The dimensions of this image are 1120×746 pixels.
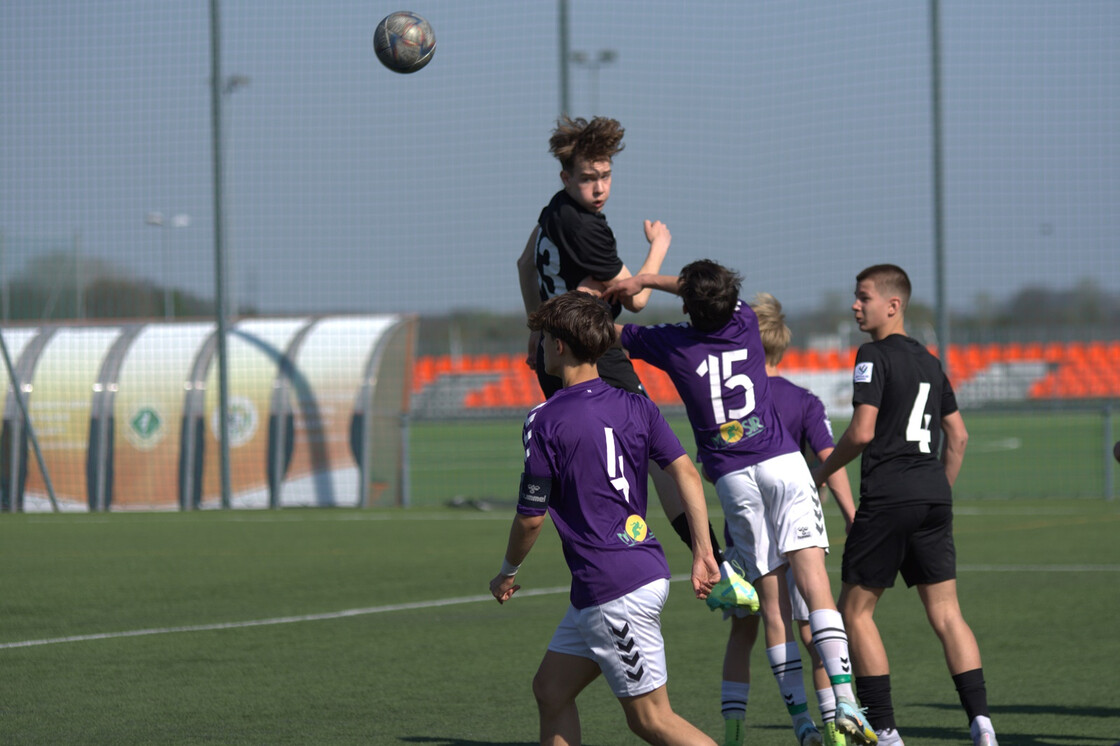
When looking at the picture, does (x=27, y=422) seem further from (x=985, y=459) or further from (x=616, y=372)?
(x=985, y=459)

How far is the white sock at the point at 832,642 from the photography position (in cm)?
540

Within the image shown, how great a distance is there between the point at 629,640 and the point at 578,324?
3.34 ft

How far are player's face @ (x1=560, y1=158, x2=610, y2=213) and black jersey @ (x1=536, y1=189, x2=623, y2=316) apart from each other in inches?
1.7

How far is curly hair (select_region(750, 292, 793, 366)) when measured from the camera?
6.62 metres

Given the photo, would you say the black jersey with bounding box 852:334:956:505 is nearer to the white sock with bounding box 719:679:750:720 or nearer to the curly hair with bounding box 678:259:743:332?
the curly hair with bounding box 678:259:743:332

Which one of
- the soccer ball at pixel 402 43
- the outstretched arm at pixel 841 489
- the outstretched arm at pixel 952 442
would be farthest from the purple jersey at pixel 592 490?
the soccer ball at pixel 402 43

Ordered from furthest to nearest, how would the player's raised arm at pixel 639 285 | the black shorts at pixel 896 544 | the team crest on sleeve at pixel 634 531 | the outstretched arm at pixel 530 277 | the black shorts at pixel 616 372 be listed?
the outstretched arm at pixel 530 277
the black shorts at pixel 616 372
the player's raised arm at pixel 639 285
the black shorts at pixel 896 544
the team crest on sleeve at pixel 634 531

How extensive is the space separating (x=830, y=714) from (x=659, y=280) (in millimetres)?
1949

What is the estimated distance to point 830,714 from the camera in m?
5.53

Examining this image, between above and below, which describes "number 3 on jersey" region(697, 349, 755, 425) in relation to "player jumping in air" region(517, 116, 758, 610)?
below

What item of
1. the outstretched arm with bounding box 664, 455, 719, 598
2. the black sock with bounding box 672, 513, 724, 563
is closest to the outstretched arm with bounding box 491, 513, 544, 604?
the outstretched arm with bounding box 664, 455, 719, 598

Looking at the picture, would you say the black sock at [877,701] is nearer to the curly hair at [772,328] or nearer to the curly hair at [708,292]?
the curly hair at [708,292]

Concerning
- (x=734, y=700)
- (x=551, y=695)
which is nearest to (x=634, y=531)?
(x=551, y=695)

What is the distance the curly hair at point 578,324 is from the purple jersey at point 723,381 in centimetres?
132
